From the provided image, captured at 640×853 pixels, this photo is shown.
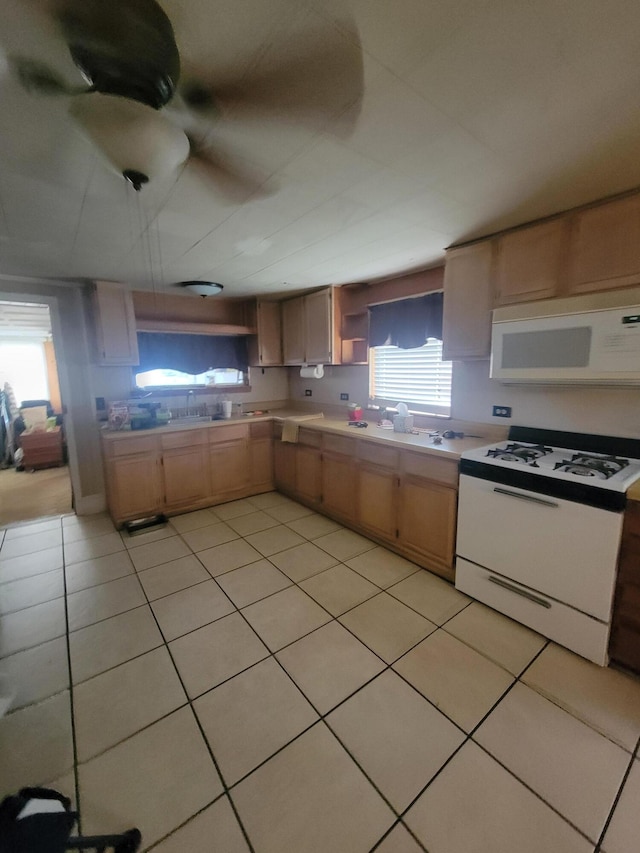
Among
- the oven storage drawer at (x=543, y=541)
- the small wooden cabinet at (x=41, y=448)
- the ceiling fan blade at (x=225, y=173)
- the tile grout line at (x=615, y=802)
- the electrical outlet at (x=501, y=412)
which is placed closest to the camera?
the tile grout line at (x=615, y=802)

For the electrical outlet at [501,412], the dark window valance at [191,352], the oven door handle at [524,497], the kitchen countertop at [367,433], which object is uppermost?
the dark window valance at [191,352]

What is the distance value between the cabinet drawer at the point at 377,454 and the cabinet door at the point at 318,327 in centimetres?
113

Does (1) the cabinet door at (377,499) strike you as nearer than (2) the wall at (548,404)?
No

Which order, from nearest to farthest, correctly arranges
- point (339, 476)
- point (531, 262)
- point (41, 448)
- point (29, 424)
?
1. point (531, 262)
2. point (339, 476)
3. point (41, 448)
4. point (29, 424)

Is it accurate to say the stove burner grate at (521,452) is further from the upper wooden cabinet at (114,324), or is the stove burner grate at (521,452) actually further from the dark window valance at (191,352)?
the upper wooden cabinet at (114,324)

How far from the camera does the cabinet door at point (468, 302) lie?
2.30 m

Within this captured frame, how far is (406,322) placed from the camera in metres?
3.10

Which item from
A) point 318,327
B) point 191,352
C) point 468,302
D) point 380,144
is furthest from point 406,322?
point 191,352

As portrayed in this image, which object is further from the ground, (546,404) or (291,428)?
(546,404)

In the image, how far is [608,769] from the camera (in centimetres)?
126

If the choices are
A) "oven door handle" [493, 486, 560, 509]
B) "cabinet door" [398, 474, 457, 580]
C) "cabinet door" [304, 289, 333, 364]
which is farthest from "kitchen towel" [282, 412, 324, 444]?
"oven door handle" [493, 486, 560, 509]

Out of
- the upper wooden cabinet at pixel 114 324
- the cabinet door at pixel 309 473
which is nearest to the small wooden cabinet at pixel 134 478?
the upper wooden cabinet at pixel 114 324

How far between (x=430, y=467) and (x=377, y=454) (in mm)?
511

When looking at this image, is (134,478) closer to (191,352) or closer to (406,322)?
(191,352)
